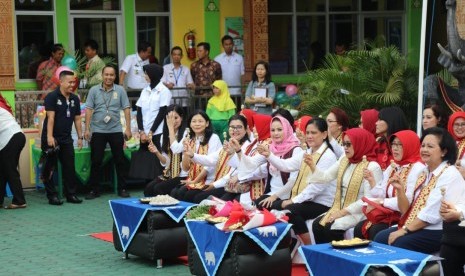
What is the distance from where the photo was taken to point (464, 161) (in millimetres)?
8578

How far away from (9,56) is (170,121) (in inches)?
157

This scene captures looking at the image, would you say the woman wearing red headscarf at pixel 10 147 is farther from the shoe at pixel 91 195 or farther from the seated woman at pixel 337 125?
the seated woman at pixel 337 125

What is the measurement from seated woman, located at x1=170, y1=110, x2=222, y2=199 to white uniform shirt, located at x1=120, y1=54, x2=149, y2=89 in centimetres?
596

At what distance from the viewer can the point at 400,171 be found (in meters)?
8.54

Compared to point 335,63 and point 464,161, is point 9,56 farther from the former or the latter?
point 464,161

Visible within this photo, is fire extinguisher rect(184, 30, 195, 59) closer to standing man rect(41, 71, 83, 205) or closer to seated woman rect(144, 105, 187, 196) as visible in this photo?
standing man rect(41, 71, 83, 205)

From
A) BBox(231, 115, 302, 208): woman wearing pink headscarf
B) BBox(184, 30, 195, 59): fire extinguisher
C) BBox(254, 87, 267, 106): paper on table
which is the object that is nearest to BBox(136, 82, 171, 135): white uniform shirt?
BBox(254, 87, 267, 106): paper on table

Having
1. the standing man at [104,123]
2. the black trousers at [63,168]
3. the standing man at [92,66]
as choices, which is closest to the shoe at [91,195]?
the standing man at [104,123]

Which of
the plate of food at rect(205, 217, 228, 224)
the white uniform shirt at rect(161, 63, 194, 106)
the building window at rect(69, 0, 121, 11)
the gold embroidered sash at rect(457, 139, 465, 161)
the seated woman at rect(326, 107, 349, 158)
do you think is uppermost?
the building window at rect(69, 0, 121, 11)

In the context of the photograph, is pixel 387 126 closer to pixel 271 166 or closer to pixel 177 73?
pixel 271 166

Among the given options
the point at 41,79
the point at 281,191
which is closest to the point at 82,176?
the point at 41,79

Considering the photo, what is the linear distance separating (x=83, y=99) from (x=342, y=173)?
7691mm

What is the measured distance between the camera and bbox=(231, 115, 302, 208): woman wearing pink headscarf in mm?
10086

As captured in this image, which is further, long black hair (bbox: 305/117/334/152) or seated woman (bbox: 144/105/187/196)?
seated woman (bbox: 144/105/187/196)
